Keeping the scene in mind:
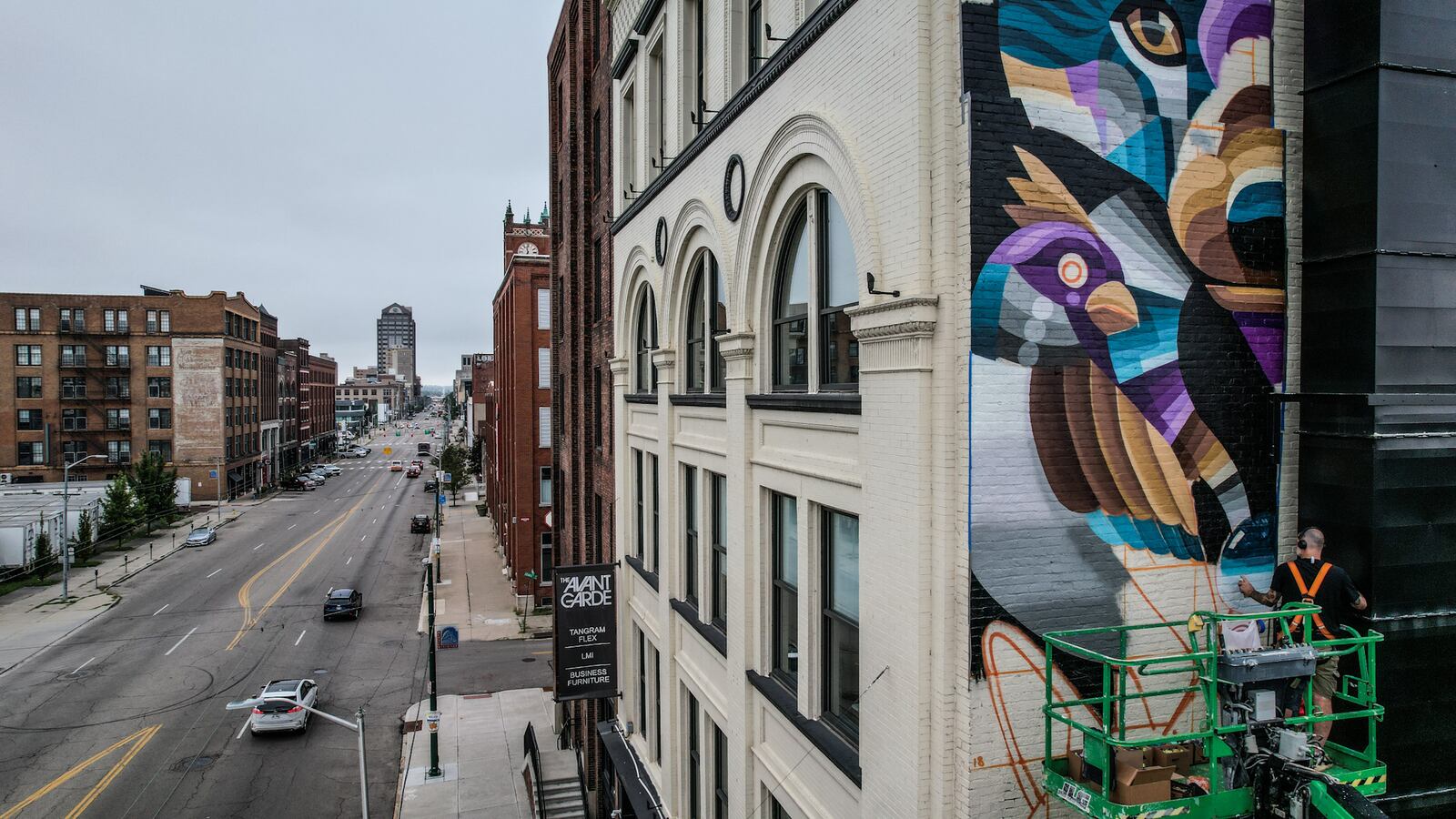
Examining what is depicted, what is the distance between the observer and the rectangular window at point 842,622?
28.6 ft

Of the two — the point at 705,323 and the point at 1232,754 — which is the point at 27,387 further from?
the point at 1232,754

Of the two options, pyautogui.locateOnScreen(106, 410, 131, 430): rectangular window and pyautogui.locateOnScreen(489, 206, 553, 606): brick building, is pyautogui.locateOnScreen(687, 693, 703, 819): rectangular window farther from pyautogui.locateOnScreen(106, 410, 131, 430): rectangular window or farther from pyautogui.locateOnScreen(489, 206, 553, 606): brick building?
pyautogui.locateOnScreen(106, 410, 131, 430): rectangular window

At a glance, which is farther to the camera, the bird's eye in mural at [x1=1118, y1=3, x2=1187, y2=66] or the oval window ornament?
the oval window ornament

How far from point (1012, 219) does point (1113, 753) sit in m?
4.27

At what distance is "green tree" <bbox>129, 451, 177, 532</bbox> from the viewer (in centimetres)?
6050

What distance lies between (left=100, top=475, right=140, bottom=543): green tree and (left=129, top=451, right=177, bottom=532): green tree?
156cm

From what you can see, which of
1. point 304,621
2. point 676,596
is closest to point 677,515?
point 676,596

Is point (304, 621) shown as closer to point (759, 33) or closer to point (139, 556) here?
point (139, 556)

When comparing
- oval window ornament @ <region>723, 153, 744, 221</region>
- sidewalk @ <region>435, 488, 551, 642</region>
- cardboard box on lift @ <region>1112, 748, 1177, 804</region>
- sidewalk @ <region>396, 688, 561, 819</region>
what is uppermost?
oval window ornament @ <region>723, 153, 744, 221</region>

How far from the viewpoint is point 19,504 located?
1966 inches

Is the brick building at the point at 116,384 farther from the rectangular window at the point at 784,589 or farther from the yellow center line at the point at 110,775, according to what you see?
the rectangular window at the point at 784,589

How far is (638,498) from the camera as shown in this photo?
60.3 ft

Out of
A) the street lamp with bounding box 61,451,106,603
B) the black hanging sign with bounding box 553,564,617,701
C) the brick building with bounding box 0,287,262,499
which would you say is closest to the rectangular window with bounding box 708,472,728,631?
the black hanging sign with bounding box 553,564,617,701

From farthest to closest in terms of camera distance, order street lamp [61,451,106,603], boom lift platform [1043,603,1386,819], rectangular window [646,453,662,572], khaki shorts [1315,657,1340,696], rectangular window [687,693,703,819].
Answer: street lamp [61,451,106,603], rectangular window [646,453,662,572], rectangular window [687,693,703,819], khaki shorts [1315,657,1340,696], boom lift platform [1043,603,1386,819]
